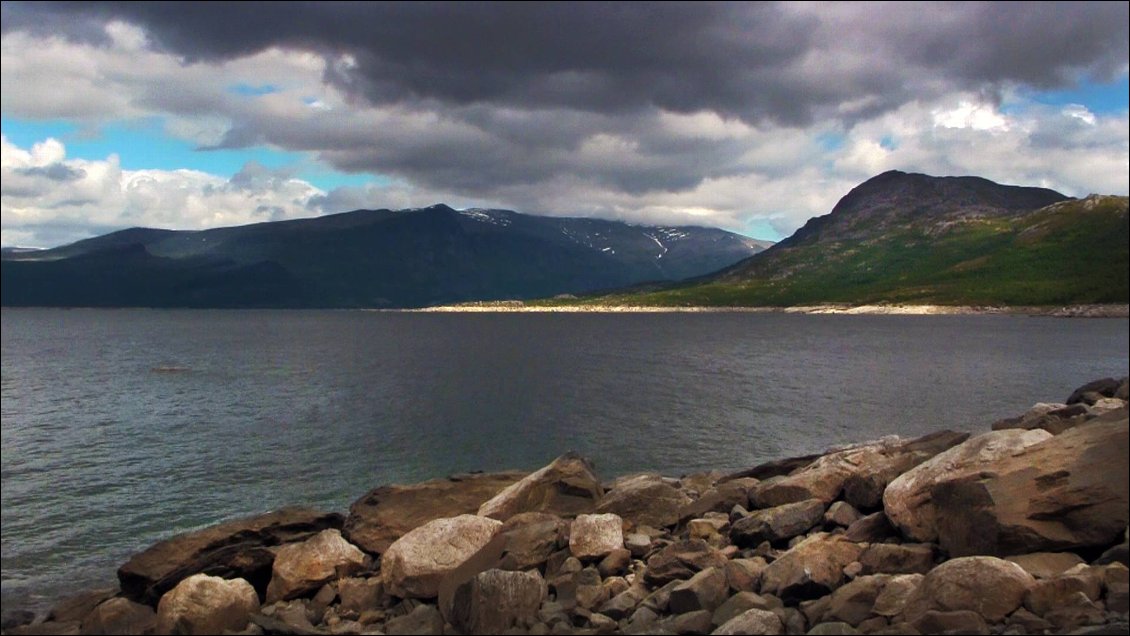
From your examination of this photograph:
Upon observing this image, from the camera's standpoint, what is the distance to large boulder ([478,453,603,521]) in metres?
29.4

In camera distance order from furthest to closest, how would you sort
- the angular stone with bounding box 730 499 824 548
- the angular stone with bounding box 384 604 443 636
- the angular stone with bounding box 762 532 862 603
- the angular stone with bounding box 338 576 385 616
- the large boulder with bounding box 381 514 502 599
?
the angular stone with bounding box 730 499 824 548, the angular stone with bounding box 338 576 385 616, the large boulder with bounding box 381 514 502 599, the angular stone with bounding box 384 604 443 636, the angular stone with bounding box 762 532 862 603

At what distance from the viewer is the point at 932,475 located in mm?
22344

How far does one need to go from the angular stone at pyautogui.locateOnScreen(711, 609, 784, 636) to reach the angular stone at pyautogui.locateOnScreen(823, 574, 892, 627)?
1247 mm

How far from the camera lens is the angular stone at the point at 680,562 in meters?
21.9

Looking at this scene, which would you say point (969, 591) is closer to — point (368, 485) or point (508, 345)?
point (368, 485)

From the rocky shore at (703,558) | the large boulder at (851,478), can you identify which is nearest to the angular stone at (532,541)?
the rocky shore at (703,558)

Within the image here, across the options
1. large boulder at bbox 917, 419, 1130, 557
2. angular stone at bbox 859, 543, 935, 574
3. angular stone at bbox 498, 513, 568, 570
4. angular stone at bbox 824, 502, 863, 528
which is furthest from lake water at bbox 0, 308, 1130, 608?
large boulder at bbox 917, 419, 1130, 557

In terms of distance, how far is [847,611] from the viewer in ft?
57.4

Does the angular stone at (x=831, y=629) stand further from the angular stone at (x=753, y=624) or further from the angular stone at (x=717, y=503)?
the angular stone at (x=717, y=503)

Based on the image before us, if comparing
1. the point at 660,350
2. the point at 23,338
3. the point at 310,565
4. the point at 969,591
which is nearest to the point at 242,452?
the point at 310,565

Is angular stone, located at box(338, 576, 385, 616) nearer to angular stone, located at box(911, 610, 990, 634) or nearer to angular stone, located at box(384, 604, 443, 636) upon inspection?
angular stone, located at box(384, 604, 443, 636)

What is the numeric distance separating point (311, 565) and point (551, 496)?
9.26 m

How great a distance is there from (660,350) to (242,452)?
342ft

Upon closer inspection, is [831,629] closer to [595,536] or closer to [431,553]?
[595,536]
